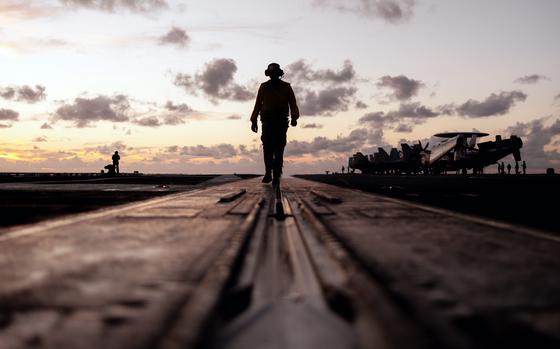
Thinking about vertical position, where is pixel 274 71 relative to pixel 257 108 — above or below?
above

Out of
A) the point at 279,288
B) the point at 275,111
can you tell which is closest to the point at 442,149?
the point at 275,111

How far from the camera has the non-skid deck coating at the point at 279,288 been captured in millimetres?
1738

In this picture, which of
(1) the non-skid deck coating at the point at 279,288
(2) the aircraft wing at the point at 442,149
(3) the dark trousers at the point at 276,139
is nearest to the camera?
(1) the non-skid deck coating at the point at 279,288

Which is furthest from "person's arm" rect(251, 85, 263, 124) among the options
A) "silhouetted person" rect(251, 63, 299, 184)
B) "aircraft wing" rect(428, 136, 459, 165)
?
"aircraft wing" rect(428, 136, 459, 165)

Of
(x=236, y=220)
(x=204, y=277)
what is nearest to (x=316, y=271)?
(x=204, y=277)

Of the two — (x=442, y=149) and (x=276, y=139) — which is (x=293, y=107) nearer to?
(x=276, y=139)

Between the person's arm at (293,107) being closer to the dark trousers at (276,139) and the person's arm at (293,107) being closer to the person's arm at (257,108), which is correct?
the dark trousers at (276,139)

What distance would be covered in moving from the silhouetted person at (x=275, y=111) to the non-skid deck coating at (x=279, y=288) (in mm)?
7144

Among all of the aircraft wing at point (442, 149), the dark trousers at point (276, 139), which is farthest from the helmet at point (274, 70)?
the aircraft wing at point (442, 149)

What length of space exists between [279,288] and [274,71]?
368 inches

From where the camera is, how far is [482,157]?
6800 cm

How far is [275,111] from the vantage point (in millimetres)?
11523

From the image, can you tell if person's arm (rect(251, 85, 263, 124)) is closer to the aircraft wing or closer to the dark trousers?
the dark trousers

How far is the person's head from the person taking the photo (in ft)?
37.4
